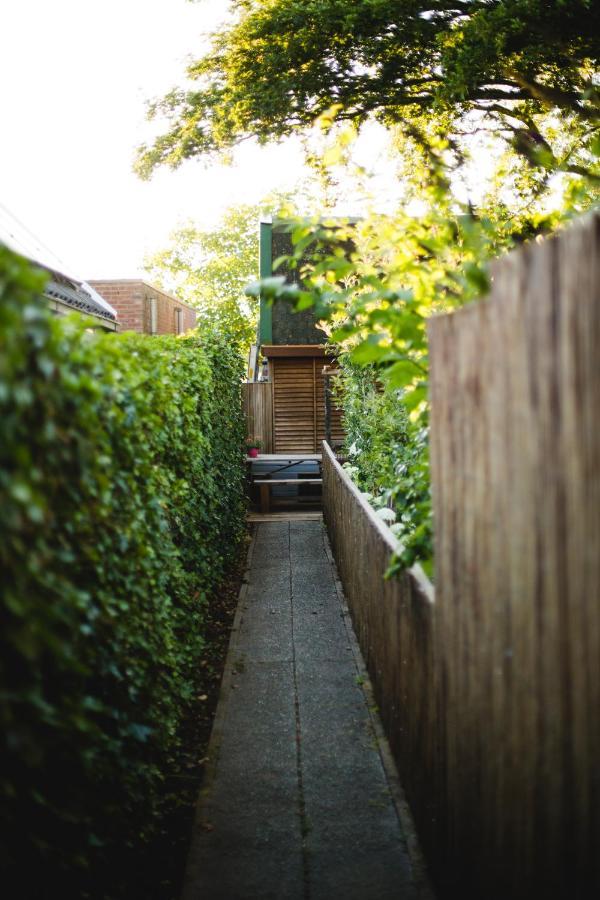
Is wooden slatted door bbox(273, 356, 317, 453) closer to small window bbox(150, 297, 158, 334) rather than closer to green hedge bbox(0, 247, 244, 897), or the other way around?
small window bbox(150, 297, 158, 334)

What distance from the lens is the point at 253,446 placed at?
16.3 meters

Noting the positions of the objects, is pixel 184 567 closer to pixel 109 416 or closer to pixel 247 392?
pixel 109 416

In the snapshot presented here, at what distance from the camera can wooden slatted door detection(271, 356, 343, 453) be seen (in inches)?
712

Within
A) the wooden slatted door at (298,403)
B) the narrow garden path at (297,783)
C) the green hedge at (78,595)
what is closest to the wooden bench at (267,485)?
the wooden slatted door at (298,403)

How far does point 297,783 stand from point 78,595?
2628 mm

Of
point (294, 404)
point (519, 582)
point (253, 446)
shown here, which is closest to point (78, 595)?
point (519, 582)

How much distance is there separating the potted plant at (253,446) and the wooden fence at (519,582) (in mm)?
12748

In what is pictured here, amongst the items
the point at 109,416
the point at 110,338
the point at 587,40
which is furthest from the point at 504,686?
the point at 587,40

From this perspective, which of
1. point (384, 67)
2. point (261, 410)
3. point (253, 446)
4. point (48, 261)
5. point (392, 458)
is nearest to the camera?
point (392, 458)

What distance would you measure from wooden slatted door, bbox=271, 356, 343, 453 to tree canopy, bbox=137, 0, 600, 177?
212 inches

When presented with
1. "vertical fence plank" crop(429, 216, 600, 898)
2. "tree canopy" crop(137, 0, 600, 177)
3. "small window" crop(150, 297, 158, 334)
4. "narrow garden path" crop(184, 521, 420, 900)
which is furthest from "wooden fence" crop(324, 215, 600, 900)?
"small window" crop(150, 297, 158, 334)

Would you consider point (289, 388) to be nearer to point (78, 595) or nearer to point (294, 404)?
point (294, 404)

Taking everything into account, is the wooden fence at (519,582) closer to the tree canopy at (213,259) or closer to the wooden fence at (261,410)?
the wooden fence at (261,410)

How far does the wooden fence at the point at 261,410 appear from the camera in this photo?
17.8 meters
